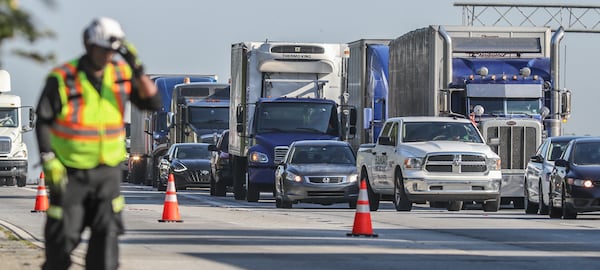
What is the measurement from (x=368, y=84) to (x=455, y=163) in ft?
27.9

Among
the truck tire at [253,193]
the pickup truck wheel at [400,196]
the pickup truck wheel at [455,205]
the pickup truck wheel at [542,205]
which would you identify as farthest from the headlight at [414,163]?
the truck tire at [253,193]

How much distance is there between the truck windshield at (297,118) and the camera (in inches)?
1454

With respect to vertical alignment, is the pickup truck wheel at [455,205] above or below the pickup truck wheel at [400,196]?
below

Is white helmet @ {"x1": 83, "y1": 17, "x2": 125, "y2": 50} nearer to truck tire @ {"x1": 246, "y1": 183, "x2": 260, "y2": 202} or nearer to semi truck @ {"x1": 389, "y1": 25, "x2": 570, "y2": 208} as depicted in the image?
semi truck @ {"x1": 389, "y1": 25, "x2": 570, "y2": 208}

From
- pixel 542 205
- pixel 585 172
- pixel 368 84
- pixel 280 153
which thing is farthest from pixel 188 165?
pixel 585 172

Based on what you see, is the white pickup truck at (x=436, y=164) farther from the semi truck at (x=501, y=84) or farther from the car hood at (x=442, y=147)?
the semi truck at (x=501, y=84)

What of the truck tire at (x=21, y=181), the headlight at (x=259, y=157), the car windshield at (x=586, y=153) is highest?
the car windshield at (x=586, y=153)

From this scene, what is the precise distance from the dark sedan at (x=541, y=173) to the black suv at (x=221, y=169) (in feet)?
36.5

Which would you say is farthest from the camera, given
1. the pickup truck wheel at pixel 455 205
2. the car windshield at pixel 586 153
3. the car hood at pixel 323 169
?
the pickup truck wheel at pixel 455 205

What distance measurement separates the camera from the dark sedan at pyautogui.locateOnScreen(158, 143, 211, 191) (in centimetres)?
4500

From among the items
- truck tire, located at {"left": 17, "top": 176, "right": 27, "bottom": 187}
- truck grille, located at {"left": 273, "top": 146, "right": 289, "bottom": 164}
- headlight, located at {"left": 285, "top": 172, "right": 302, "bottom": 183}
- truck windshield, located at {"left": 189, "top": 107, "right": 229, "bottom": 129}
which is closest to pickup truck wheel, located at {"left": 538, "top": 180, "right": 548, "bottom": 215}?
headlight, located at {"left": 285, "top": 172, "right": 302, "bottom": 183}

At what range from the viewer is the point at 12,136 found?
53688 mm

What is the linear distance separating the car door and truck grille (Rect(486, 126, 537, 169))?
9.00ft

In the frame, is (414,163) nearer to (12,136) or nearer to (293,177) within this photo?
(293,177)
